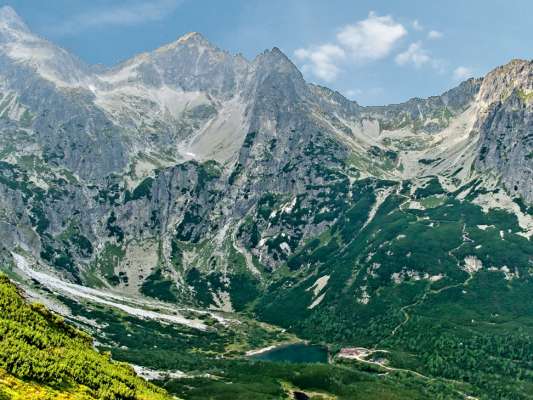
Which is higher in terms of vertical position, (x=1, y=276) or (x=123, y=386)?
(x=1, y=276)

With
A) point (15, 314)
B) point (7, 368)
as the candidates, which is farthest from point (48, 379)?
point (15, 314)

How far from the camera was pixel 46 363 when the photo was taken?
74312mm

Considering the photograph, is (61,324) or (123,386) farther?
(61,324)

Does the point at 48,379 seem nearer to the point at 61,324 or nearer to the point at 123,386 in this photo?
the point at 123,386

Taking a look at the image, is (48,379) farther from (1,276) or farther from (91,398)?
(1,276)

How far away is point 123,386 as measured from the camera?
8581 centimetres

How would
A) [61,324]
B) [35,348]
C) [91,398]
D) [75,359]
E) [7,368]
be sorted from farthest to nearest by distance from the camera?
[61,324], [75,359], [35,348], [91,398], [7,368]

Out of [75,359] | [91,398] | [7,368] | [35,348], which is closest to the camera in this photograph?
[7,368]

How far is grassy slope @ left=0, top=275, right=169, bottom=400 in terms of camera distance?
6744 cm

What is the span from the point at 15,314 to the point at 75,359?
1240 cm

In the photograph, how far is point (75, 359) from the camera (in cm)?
8500

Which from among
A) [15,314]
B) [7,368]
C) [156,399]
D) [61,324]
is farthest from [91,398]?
[61,324]

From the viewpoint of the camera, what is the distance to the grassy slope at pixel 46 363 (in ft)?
221

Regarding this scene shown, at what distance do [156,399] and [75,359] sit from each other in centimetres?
1374
